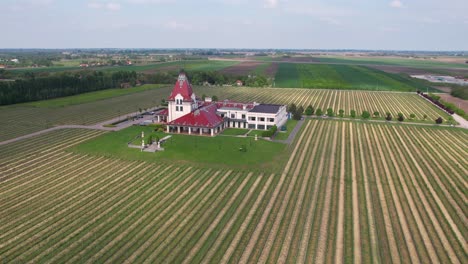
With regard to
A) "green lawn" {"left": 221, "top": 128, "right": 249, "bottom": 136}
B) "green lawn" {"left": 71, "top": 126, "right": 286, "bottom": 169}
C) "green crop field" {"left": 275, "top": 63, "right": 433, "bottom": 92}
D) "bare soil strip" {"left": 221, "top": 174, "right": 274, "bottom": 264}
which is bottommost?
"bare soil strip" {"left": 221, "top": 174, "right": 274, "bottom": 264}

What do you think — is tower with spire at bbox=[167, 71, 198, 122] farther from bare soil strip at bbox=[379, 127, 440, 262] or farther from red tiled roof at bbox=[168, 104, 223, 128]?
bare soil strip at bbox=[379, 127, 440, 262]

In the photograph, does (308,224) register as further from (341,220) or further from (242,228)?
(242,228)

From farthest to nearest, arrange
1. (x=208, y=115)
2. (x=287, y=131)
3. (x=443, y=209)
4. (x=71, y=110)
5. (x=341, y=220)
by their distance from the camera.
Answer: (x=71, y=110) → (x=287, y=131) → (x=208, y=115) → (x=443, y=209) → (x=341, y=220)

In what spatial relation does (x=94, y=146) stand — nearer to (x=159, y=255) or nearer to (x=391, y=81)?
(x=159, y=255)

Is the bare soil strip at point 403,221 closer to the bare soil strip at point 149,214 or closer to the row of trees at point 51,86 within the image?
the bare soil strip at point 149,214

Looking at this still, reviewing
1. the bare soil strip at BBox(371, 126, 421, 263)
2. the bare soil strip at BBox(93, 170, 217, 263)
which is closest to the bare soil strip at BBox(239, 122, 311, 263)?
the bare soil strip at BBox(93, 170, 217, 263)

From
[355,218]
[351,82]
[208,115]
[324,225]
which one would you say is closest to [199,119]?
[208,115]
